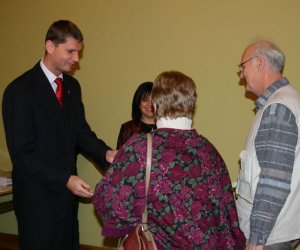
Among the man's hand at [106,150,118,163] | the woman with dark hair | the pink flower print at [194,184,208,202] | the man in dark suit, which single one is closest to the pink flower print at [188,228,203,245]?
the pink flower print at [194,184,208,202]

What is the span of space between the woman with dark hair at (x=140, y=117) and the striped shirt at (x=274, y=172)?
3.89 ft

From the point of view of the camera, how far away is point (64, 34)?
234 centimetres

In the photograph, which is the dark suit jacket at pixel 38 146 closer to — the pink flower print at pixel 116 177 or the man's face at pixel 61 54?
the man's face at pixel 61 54

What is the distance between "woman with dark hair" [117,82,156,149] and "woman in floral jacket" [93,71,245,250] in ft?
3.63

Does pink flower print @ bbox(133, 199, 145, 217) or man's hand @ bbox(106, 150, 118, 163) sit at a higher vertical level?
man's hand @ bbox(106, 150, 118, 163)

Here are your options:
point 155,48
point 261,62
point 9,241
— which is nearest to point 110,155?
point 155,48

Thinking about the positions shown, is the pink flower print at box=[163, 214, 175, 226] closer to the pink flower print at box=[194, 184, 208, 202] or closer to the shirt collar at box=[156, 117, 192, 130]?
the pink flower print at box=[194, 184, 208, 202]

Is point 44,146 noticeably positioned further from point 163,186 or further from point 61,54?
point 163,186

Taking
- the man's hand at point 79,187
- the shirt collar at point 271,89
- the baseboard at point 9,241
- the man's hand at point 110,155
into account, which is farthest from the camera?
the baseboard at point 9,241

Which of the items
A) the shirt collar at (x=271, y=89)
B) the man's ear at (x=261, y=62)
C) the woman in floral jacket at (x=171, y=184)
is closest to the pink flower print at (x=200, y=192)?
the woman in floral jacket at (x=171, y=184)

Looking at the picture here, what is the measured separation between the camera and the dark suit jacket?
86.9 inches

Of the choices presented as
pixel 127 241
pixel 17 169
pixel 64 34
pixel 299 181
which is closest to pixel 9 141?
pixel 17 169

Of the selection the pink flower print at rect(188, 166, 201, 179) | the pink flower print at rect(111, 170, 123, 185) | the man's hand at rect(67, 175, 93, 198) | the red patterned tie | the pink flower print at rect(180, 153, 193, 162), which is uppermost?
the red patterned tie

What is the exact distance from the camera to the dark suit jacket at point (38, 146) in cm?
221
